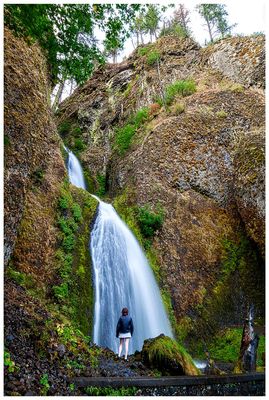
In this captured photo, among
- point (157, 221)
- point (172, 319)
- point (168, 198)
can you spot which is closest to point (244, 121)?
point (168, 198)

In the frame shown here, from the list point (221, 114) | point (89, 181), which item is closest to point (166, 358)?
point (221, 114)

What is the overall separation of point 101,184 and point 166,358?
634 inches

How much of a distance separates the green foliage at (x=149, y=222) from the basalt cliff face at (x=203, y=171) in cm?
34

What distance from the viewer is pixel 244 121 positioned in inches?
737

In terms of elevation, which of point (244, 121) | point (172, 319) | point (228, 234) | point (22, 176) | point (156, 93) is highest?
point (156, 93)

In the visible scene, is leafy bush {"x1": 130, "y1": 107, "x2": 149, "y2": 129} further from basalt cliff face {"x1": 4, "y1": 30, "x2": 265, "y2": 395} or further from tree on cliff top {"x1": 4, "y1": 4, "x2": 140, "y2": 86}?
tree on cliff top {"x1": 4, "y1": 4, "x2": 140, "y2": 86}

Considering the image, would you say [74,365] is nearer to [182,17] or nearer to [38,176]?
[38,176]

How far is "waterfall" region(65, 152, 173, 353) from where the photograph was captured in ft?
35.7

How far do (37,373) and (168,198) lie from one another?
1194cm

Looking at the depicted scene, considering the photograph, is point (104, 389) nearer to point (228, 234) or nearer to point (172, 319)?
point (172, 319)

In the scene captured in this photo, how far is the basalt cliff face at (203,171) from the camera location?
48.0 feet

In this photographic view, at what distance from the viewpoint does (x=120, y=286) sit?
39.5 ft

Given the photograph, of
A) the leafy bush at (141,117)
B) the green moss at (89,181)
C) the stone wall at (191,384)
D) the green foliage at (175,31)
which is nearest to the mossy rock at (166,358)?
the stone wall at (191,384)

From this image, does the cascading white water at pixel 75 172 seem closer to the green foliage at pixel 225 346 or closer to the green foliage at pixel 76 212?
the green foliage at pixel 76 212
